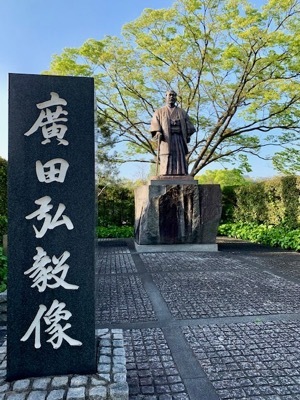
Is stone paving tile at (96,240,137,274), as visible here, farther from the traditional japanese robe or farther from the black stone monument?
the black stone monument

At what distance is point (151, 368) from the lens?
6.67ft

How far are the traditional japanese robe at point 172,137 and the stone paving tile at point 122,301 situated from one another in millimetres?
3651

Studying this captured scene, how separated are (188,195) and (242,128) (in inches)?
275

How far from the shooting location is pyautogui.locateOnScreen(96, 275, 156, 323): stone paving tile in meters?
3.03

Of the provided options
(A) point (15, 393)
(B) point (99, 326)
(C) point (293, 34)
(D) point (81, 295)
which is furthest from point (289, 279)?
(C) point (293, 34)

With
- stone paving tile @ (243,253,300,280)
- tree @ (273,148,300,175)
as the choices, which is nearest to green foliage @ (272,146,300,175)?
tree @ (273,148,300,175)

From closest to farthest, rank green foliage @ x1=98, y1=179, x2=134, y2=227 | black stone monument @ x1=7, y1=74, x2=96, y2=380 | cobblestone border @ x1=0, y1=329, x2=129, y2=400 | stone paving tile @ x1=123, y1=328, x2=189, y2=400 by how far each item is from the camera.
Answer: cobblestone border @ x1=0, y1=329, x2=129, y2=400, black stone monument @ x1=7, y1=74, x2=96, y2=380, stone paving tile @ x1=123, y1=328, x2=189, y2=400, green foliage @ x1=98, y1=179, x2=134, y2=227

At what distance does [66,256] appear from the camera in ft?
5.58

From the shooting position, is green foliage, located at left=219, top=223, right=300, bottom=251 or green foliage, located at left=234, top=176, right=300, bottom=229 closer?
green foliage, located at left=219, top=223, right=300, bottom=251

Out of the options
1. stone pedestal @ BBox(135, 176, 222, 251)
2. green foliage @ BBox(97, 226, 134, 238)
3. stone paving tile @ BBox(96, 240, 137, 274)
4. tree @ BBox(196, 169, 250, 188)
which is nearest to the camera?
stone paving tile @ BBox(96, 240, 137, 274)

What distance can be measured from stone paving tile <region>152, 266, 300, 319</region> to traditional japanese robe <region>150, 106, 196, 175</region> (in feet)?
10.7

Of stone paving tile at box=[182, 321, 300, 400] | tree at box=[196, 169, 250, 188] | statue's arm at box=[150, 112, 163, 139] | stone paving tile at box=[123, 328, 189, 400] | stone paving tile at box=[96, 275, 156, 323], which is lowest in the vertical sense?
stone paving tile at box=[96, 275, 156, 323]

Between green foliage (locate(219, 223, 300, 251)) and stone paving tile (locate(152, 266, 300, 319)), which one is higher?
green foliage (locate(219, 223, 300, 251))

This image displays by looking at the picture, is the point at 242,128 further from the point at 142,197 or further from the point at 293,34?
the point at 142,197
